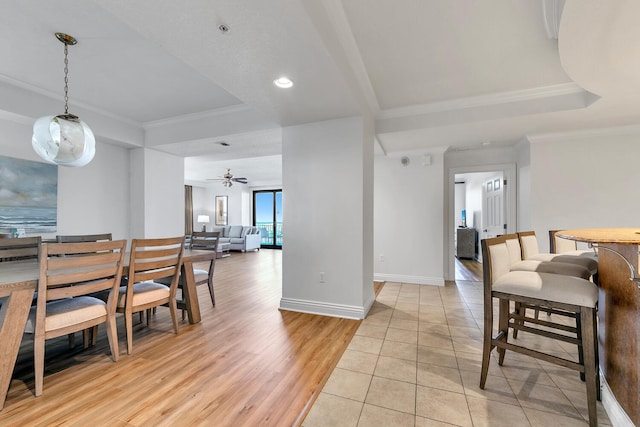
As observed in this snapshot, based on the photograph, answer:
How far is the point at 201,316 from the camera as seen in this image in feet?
10.0

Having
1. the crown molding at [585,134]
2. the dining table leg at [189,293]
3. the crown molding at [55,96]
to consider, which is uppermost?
the crown molding at [55,96]

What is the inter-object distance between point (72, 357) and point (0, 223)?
92.5 inches

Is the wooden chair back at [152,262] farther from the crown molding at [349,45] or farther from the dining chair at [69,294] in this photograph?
the crown molding at [349,45]

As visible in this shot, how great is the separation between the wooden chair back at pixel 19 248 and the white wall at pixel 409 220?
4.28 meters

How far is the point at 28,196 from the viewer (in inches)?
134

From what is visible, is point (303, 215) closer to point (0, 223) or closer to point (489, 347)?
point (489, 347)

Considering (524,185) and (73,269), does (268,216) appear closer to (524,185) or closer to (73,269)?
(524,185)

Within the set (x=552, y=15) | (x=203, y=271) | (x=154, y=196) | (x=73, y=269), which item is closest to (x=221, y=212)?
(x=154, y=196)

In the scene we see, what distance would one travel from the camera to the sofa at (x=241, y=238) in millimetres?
8977

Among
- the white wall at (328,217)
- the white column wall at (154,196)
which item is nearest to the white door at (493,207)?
the white wall at (328,217)

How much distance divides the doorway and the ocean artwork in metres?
7.16

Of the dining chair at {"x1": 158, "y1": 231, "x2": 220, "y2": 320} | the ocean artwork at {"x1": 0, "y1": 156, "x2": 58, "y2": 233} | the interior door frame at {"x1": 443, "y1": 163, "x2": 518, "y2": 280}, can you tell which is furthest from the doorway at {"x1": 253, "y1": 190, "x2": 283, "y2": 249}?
the ocean artwork at {"x1": 0, "y1": 156, "x2": 58, "y2": 233}

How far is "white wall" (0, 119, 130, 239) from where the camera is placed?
3340mm

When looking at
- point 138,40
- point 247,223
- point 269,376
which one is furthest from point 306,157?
point 247,223
